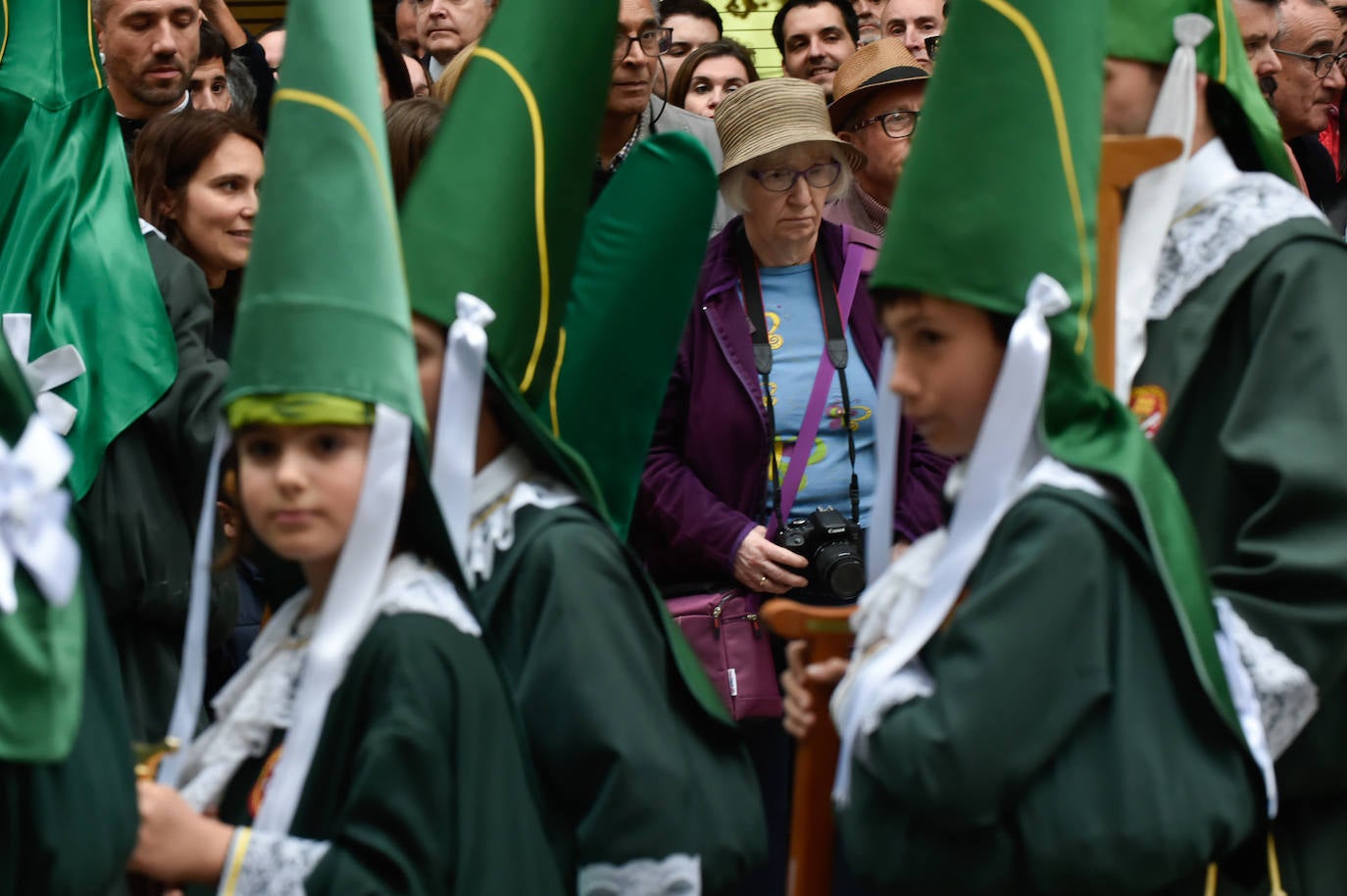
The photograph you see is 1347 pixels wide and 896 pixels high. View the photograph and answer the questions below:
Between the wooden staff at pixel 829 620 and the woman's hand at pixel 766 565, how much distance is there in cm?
121

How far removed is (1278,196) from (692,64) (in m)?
3.54

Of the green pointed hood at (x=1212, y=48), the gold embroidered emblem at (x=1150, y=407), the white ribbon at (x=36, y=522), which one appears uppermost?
the green pointed hood at (x=1212, y=48)

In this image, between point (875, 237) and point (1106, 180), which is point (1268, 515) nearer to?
point (1106, 180)

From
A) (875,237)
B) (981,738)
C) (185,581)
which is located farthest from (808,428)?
(981,738)

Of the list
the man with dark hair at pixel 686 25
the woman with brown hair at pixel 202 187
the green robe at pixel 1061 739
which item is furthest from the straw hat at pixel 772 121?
the man with dark hair at pixel 686 25

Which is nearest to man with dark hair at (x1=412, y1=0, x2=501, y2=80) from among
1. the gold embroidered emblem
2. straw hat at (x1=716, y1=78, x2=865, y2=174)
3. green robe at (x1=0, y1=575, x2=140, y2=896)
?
straw hat at (x1=716, y1=78, x2=865, y2=174)

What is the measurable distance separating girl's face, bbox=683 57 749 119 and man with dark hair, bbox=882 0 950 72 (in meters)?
0.58

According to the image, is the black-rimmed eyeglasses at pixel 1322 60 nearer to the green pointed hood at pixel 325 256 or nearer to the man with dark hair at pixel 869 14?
the man with dark hair at pixel 869 14

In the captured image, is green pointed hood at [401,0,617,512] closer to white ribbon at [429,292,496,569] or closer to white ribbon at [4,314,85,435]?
white ribbon at [429,292,496,569]

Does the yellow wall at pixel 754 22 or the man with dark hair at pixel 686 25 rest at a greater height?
the man with dark hair at pixel 686 25

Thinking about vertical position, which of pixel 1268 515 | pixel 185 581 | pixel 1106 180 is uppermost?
pixel 1106 180

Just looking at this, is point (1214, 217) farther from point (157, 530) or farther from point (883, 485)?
point (157, 530)

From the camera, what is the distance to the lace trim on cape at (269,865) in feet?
8.16

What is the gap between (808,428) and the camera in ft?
14.3
